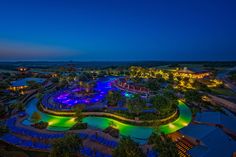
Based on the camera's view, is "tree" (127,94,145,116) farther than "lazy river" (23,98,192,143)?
Yes

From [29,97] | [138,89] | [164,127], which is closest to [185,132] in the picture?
[164,127]

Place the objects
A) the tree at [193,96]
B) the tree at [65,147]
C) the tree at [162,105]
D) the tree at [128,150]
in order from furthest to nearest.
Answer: the tree at [193,96]
the tree at [162,105]
the tree at [65,147]
the tree at [128,150]

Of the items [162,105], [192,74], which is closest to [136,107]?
[162,105]

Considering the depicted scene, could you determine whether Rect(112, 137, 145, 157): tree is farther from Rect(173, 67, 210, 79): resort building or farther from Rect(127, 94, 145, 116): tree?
Rect(173, 67, 210, 79): resort building

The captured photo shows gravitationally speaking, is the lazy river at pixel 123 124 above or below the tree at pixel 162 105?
below

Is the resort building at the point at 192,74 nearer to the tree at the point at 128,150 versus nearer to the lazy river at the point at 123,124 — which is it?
the lazy river at the point at 123,124

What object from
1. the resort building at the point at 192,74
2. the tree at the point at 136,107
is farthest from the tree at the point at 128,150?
the resort building at the point at 192,74

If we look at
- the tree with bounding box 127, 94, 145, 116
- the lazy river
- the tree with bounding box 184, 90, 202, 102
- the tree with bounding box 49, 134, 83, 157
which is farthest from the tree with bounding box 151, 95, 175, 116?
the tree with bounding box 49, 134, 83, 157

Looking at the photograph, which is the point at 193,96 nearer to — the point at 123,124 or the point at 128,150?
the point at 123,124

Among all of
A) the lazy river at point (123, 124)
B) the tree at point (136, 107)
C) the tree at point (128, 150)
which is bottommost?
the lazy river at point (123, 124)

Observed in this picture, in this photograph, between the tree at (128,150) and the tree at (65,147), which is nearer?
the tree at (128,150)

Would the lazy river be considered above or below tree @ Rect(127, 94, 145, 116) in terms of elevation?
below

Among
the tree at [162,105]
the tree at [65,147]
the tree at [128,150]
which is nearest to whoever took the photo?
the tree at [128,150]
